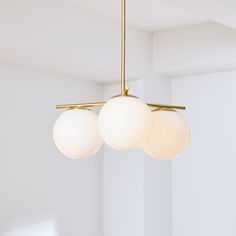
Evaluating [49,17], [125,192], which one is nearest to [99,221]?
[125,192]

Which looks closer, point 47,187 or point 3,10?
point 3,10

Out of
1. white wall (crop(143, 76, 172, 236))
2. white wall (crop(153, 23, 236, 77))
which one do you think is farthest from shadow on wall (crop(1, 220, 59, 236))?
white wall (crop(153, 23, 236, 77))

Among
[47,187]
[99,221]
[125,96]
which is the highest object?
[125,96]

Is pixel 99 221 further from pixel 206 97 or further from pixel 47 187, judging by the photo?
pixel 206 97

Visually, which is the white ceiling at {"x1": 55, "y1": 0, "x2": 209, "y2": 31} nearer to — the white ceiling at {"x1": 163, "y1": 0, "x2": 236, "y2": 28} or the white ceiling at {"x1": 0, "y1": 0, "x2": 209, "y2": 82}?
the white ceiling at {"x1": 0, "y1": 0, "x2": 209, "y2": 82}

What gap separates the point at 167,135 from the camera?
1778 mm

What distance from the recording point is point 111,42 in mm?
3686

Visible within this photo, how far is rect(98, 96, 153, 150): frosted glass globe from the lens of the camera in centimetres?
154

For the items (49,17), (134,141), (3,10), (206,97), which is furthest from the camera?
(206,97)

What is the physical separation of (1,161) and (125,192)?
1.16 meters

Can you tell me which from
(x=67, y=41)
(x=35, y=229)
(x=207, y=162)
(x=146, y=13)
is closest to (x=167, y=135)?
(x=67, y=41)

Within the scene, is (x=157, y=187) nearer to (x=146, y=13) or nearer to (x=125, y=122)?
(x=146, y=13)

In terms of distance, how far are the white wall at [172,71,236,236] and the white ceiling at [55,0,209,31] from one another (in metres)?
0.56

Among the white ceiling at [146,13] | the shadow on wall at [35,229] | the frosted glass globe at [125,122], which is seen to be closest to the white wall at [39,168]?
the shadow on wall at [35,229]
